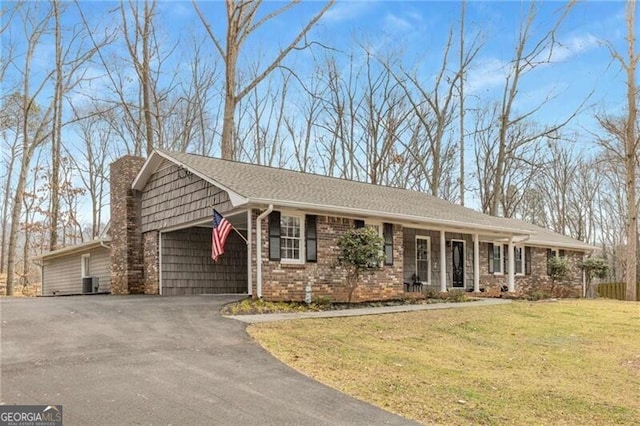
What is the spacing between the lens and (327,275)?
14461 mm

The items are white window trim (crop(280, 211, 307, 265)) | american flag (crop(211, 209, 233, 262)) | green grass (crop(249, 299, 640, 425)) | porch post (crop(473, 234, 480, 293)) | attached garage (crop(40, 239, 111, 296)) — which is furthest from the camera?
attached garage (crop(40, 239, 111, 296))

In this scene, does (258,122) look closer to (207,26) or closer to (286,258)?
(207,26)

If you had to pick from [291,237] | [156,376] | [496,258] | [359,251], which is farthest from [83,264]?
[156,376]

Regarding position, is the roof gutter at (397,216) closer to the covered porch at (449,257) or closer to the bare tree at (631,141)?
the covered porch at (449,257)

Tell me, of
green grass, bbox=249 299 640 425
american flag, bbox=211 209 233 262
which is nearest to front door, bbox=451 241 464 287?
green grass, bbox=249 299 640 425

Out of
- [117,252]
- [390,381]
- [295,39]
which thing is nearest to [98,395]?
[390,381]

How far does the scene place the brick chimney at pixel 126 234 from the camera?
1727cm

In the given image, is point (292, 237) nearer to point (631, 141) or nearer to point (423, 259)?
point (423, 259)

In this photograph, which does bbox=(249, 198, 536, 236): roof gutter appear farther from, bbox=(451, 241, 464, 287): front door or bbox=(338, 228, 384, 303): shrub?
bbox=(451, 241, 464, 287): front door

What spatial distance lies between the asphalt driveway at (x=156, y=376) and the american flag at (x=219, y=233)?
2856 millimetres

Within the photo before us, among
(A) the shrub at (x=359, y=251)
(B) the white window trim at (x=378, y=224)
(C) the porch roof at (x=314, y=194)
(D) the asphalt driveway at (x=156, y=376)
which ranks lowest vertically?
(D) the asphalt driveway at (x=156, y=376)

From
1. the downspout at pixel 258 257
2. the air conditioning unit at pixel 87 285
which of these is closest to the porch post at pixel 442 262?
the downspout at pixel 258 257

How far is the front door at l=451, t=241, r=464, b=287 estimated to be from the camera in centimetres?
2000

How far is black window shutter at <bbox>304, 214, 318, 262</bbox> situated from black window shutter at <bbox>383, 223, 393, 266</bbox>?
8.90 ft
